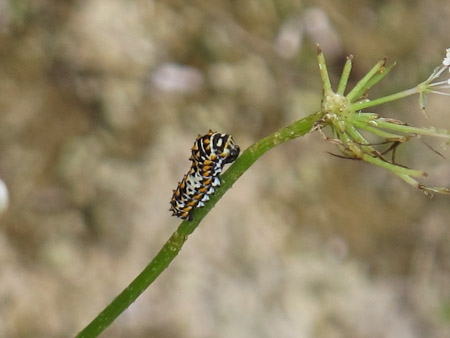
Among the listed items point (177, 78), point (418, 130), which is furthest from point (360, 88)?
point (177, 78)

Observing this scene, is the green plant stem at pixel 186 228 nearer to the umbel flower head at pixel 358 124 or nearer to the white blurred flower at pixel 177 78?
the umbel flower head at pixel 358 124

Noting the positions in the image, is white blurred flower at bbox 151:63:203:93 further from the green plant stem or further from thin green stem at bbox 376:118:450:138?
thin green stem at bbox 376:118:450:138

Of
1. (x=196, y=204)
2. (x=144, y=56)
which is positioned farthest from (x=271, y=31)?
(x=196, y=204)

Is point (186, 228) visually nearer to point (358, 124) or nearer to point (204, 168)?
point (204, 168)

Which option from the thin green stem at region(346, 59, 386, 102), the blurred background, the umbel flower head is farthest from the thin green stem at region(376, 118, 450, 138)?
the blurred background

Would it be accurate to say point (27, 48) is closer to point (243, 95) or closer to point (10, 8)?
point (10, 8)

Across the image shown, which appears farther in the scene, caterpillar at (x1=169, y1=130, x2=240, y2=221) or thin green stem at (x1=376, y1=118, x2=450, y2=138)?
caterpillar at (x1=169, y1=130, x2=240, y2=221)
